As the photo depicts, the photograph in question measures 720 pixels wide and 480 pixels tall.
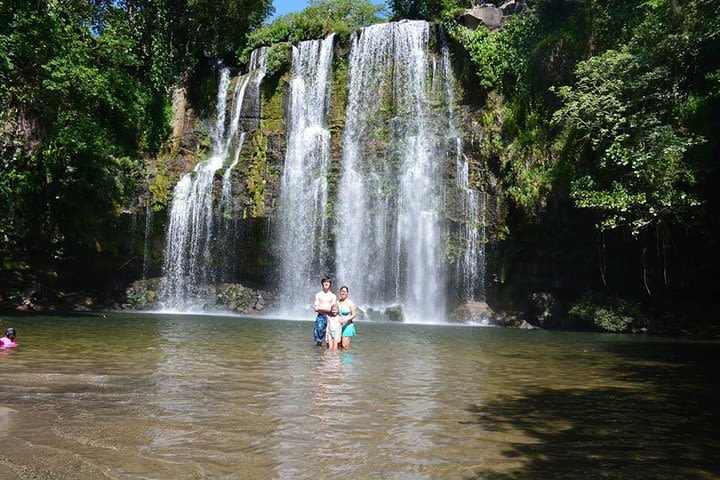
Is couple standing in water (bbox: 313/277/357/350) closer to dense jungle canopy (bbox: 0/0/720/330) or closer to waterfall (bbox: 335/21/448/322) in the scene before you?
dense jungle canopy (bbox: 0/0/720/330)

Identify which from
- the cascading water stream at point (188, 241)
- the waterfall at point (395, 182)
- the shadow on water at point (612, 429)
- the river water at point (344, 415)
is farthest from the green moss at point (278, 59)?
the shadow on water at point (612, 429)

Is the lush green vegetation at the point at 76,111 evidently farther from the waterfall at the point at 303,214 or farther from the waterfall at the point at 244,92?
the waterfall at the point at 303,214

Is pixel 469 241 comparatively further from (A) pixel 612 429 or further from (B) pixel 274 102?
(A) pixel 612 429

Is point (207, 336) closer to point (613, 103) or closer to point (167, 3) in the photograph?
point (613, 103)

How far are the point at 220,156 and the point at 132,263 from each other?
6.38 meters

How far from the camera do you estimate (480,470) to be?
3760 millimetres

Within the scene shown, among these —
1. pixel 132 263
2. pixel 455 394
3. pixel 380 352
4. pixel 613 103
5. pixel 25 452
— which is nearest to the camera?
pixel 25 452

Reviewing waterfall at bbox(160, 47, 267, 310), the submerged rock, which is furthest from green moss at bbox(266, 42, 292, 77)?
the submerged rock

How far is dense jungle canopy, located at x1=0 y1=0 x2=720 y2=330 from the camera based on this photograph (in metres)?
16.3

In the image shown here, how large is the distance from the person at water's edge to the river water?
0.84 m

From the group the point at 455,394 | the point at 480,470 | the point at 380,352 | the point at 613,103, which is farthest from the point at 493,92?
the point at 480,470

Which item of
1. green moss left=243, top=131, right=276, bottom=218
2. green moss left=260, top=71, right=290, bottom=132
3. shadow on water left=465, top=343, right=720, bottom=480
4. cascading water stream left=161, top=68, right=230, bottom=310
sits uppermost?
green moss left=260, top=71, right=290, bottom=132

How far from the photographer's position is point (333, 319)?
1066cm

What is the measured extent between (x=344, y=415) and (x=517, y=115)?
20093 millimetres
